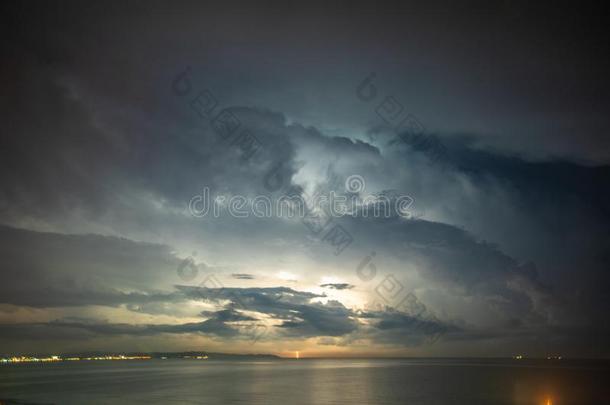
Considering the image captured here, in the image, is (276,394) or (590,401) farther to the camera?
(276,394)

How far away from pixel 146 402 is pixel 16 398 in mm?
20768

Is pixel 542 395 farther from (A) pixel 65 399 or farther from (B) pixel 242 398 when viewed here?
(A) pixel 65 399

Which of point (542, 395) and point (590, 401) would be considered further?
point (542, 395)

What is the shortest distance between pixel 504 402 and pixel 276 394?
3433cm

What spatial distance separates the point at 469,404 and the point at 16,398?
211 feet

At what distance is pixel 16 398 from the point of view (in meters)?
66.1

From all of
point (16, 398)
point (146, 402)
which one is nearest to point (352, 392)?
point (146, 402)

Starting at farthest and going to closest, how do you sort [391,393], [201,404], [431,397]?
[391,393] < [431,397] < [201,404]

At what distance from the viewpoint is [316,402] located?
6219 centimetres

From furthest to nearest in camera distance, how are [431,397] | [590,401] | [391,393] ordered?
[391,393] < [431,397] < [590,401]

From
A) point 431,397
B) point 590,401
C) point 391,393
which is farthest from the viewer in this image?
point 391,393

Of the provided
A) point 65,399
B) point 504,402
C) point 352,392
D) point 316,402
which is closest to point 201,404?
point 316,402

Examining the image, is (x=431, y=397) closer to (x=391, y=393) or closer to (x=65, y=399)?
(x=391, y=393)

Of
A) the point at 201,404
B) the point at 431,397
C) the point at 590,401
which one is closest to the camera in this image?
the point at 201,404
